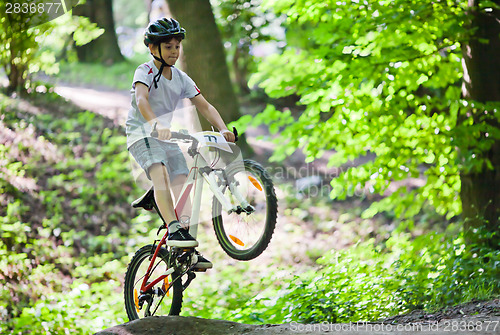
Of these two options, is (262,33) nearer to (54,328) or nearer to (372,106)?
(372,106)

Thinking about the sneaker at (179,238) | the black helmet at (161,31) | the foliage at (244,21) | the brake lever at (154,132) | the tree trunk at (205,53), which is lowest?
the sneaker at (179,238)

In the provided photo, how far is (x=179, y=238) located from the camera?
12.3 ft

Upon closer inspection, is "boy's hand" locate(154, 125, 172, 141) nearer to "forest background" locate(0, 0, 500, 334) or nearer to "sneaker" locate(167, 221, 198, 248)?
"sneaker" locate(167, 221, 198, 248)

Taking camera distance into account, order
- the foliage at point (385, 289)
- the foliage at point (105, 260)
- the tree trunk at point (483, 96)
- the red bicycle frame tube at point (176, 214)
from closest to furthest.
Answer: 1. the red bicycle frame tube at point (176, 214)
2. the foliage at point (385, 289)
3. the foliage at point (105, 260)
4. the tree trunk at point (483, 96)

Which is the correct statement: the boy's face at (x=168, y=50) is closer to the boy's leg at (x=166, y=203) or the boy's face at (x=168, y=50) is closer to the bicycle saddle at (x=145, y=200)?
the boy's leg at (x=166, y=203)

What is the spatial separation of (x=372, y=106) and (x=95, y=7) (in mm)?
11763

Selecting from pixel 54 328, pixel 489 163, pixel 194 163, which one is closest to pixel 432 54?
pixel 489 163

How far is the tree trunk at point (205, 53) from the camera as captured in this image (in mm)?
6789

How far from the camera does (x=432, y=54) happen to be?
5906mm

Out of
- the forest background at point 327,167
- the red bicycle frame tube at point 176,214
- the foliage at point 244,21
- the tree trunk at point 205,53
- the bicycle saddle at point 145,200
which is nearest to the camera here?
the red bicycle frame tube at point 176,214

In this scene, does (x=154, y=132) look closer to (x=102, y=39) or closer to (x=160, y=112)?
(x=160, y=112)

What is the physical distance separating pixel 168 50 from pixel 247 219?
1430 mm

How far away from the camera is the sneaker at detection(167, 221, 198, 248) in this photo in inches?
145

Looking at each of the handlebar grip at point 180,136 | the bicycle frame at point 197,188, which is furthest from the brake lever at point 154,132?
the bicycle frame at point 197,188
